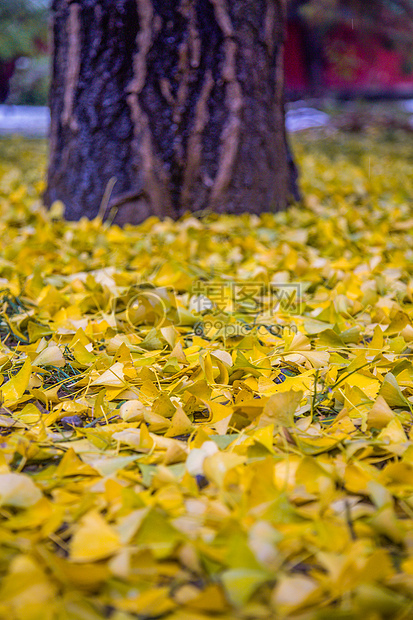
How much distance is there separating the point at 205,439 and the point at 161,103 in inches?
64.6

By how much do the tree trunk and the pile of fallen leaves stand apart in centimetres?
57

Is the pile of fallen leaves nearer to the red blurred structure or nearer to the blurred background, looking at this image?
the blurred background

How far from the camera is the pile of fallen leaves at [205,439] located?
502 millimetres

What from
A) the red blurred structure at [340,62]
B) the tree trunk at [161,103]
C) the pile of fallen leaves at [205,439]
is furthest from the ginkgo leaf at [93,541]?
the red blurred structure at [340,62]

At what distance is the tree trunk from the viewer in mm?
1933

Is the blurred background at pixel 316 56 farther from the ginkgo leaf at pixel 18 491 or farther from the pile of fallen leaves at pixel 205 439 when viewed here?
the ginkgo leaf at pixel 18 491

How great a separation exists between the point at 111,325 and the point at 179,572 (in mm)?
690

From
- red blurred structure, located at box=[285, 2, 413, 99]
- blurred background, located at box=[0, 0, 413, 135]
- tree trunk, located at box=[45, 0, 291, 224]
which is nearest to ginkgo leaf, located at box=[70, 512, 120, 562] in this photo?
tree trunk, located at box=[45, 0, 291, 224]

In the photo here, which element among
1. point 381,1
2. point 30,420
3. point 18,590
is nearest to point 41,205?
point 30,420

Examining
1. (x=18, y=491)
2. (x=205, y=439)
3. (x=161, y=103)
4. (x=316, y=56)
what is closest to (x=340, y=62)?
(x=316, y=56)

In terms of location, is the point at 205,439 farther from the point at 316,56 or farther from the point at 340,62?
the point at 316,56

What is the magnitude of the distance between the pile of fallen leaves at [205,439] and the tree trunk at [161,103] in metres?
0.57

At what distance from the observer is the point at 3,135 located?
7.28 metres

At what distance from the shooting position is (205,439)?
28.7 inches
